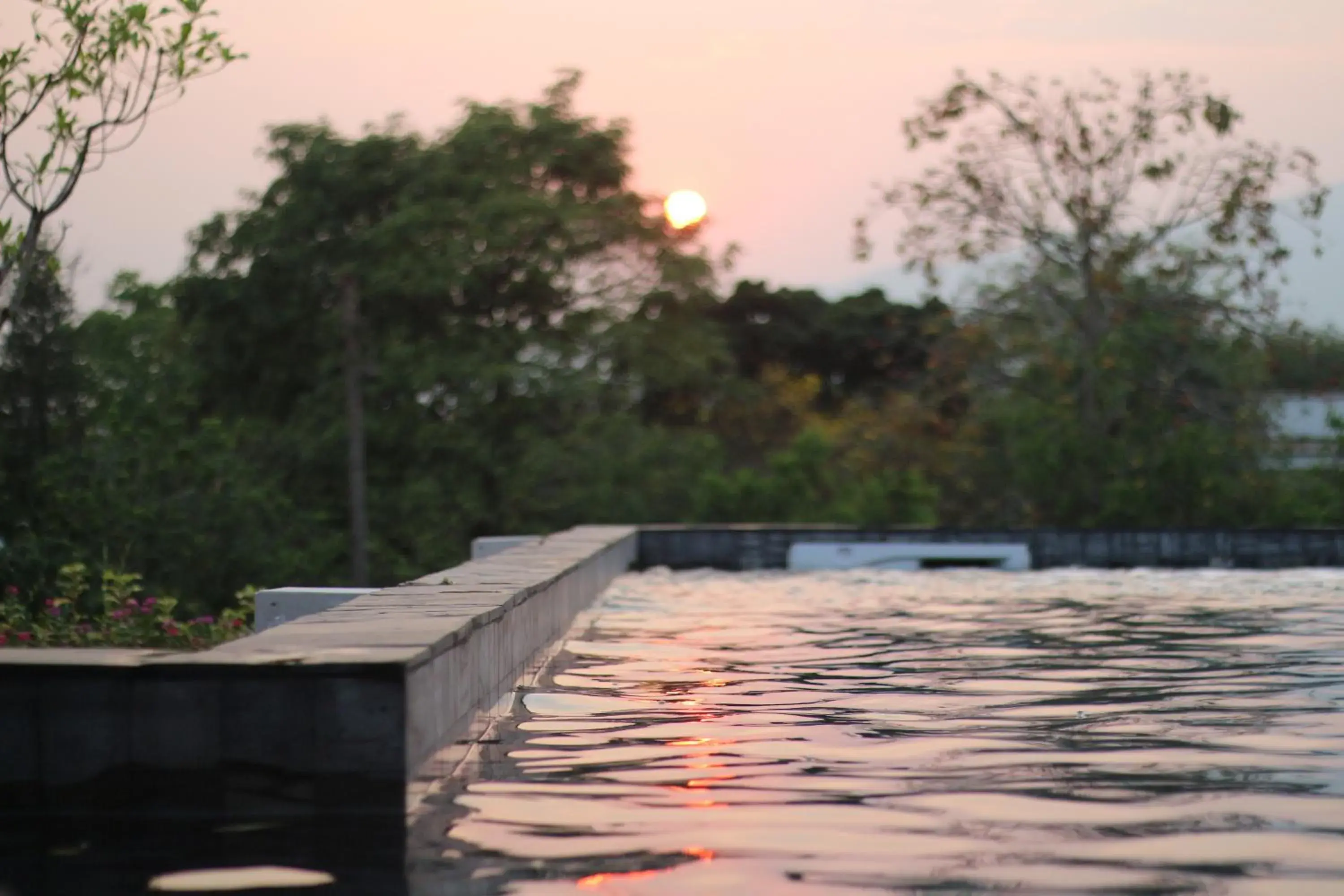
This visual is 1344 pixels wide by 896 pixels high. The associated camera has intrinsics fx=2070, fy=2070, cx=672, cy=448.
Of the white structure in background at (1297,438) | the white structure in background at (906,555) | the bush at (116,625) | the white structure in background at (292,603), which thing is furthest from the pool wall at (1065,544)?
the white structure in background at (292,603)

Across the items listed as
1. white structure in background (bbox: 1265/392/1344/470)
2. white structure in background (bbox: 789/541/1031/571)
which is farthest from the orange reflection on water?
white structure in background (bbox: 1265/392/1344/470)

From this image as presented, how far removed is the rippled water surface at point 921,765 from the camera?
4.64m

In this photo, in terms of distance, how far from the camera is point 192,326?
1511 inches

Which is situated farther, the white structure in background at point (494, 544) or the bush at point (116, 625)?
the white structure in background at point (494, 544)

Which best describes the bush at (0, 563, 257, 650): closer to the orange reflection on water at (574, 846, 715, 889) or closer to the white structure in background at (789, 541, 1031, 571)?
the orange reflection on water at (574, 846, 715, 889)

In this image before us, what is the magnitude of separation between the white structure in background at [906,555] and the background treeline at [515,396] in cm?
378

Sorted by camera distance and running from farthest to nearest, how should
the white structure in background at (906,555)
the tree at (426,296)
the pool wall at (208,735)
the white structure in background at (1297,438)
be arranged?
the tree at (426,296), the white structure in background at (1297,438), the white structure in background at (906,555), the pool wall at (208,735)

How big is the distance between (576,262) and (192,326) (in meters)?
7.26

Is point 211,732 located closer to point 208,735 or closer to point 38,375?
point 208,735

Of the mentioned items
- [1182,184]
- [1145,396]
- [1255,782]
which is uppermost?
[1182,184]

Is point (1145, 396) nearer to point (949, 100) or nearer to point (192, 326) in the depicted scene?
point (949, 100)

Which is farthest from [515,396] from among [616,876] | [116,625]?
[616,876]

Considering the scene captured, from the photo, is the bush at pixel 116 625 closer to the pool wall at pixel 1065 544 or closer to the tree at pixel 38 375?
the pool wall at pixel 1065 544

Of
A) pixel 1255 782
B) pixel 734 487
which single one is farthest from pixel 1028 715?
pixel 734 487
